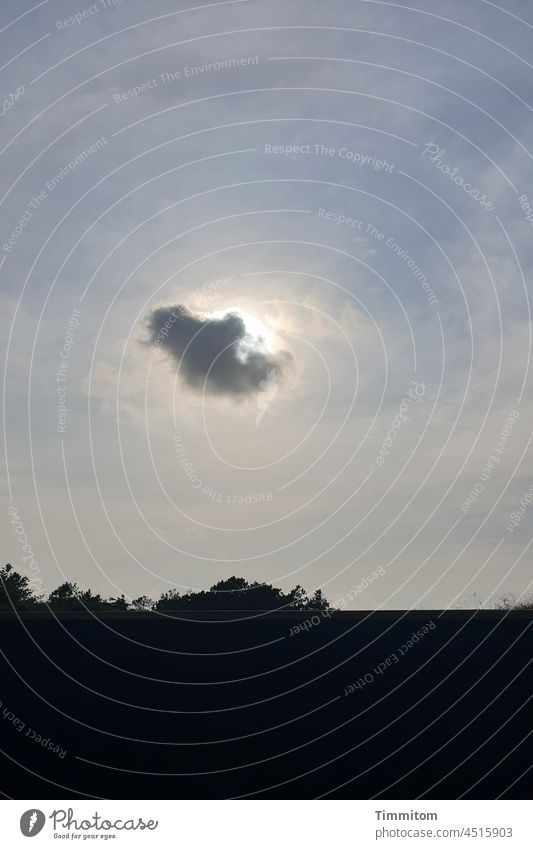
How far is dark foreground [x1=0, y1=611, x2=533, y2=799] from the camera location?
2256cm

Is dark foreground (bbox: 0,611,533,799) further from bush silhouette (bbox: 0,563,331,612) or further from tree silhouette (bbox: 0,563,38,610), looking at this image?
tree silhouette (bbox: 0,563,38,610)

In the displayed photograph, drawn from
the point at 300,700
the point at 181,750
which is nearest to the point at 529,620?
the point at 300,700

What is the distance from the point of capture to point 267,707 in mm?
23125

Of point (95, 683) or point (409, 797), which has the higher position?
point (95, 683)

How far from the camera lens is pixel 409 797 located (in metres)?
22.4

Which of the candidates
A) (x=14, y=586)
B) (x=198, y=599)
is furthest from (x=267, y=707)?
(x=14, y=586)

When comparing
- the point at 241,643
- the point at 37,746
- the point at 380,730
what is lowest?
the point at 37,746

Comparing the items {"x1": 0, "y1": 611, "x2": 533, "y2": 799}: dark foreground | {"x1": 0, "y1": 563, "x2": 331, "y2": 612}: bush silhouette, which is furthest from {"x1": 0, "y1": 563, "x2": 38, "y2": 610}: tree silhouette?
{"x1": 0, "y1": 611, "x2": 533, "y2": 799}: dark foreground

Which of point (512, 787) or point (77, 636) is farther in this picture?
point (77, 636)

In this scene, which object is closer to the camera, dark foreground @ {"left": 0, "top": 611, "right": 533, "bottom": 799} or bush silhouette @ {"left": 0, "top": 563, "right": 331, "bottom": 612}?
dark foreground @ {"left": 0, "top": 611, "right": 533, "bottom": 799}

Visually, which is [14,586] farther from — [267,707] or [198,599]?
[267,707]

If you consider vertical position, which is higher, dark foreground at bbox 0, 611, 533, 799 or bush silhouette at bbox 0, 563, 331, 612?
bush silhouette at bbox 0, 563, 331, 612

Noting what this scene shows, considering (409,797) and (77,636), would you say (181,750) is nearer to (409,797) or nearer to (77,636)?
(77,636)

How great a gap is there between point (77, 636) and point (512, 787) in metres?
12.2
